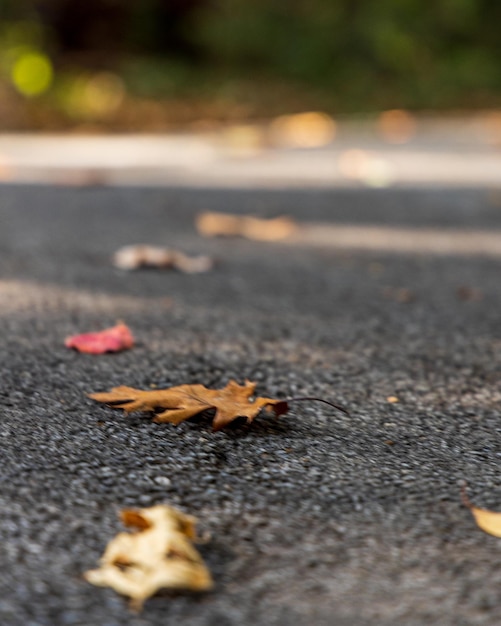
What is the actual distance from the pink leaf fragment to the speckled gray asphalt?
0.03 metres

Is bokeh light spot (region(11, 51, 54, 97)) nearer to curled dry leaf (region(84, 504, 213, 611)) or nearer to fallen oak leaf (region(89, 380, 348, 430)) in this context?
fallen oak leaf (region(89, 380, 348, 430))

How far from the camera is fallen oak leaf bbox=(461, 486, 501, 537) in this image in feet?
3.80

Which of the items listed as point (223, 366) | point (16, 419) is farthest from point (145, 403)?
point (223, 366)

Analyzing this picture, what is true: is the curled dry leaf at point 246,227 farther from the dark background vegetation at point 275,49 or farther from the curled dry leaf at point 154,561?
the dark background vegetation at point 275,49

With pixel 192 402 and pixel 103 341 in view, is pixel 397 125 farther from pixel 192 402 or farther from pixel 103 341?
pixel 192 402

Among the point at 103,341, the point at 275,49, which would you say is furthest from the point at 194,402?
the point at 275,49

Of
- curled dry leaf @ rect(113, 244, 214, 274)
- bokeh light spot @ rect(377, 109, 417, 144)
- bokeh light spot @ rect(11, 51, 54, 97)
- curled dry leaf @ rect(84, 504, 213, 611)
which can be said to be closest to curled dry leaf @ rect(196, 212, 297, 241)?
curled dry leaf @ rect(113, 244, 214, 274)

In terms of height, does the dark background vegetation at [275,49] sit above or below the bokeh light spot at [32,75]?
above

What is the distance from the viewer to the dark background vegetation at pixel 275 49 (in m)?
10.7

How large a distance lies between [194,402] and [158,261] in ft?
4.53

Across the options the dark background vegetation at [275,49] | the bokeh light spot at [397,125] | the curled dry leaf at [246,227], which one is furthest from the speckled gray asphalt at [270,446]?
the dark background vegetation at [275,49]

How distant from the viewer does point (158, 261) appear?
9.32 feet

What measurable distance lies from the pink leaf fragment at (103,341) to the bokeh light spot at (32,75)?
23.3ft

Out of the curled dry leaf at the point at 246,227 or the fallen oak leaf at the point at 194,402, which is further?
the curled dry leaf at the point at 246,227
